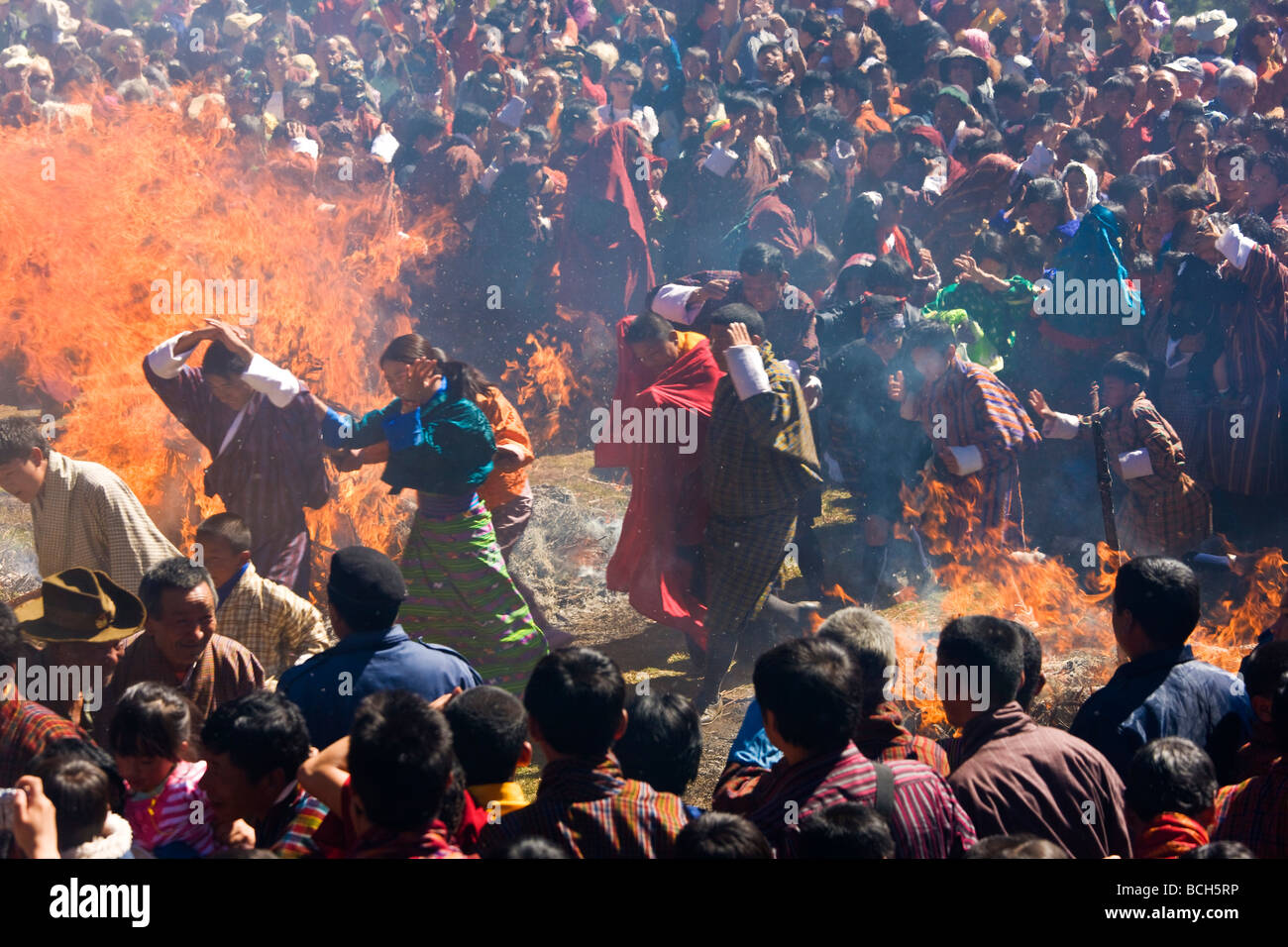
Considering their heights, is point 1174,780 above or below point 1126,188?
below

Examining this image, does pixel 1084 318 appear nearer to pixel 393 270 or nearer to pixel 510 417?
pixel 510 417

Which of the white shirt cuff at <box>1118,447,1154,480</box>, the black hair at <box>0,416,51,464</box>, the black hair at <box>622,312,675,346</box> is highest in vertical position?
the black hair at <box>622,312,675,346</box>

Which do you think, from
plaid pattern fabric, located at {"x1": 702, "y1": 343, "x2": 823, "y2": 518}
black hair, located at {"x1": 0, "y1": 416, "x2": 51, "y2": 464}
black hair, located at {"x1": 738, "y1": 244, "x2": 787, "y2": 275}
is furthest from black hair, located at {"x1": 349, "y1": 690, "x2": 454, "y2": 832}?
black hair, located at {"x1": 738, "y1": 244, "x2": 787, "y2": 275}

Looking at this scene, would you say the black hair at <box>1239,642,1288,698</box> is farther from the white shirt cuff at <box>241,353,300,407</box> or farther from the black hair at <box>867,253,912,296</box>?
the black hair at <box>867,253,912,296</box>

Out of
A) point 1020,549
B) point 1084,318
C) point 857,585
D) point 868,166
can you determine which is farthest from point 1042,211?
point 857,585

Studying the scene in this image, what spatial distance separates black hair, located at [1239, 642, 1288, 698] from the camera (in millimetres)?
2969

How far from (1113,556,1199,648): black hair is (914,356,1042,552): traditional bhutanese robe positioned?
2.97 metres

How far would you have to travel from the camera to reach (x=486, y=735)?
2684 mm

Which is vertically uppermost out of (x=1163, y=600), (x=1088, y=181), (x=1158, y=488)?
(x=1088, y=181)

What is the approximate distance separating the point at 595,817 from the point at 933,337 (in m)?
4.64

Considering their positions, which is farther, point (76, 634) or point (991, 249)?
point (991, 249)

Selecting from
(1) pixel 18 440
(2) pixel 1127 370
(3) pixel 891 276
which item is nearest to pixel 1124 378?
(2) pixel 1127 370

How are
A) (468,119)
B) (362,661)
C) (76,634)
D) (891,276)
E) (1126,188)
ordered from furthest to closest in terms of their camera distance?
(468,119), (1126,188), (891,276), (76,634), (362,661)

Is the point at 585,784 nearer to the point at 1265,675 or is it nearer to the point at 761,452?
the point at 1265,675
